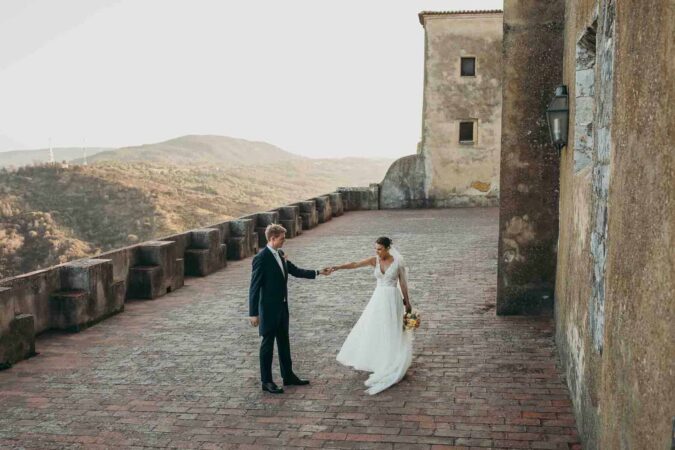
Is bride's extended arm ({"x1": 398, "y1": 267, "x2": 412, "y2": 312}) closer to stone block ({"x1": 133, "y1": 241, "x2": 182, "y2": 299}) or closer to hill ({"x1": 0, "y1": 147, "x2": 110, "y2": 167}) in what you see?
stone block ({"x1": 133, "y1": 241, "x2": 182, "y2": 299})

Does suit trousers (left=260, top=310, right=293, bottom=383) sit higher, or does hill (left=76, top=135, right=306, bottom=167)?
hill (left=76, top=135, right=306, bottom=167)

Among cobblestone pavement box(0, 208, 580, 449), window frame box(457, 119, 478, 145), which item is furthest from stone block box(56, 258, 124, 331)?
window frame box(457, 119, 478, 145)

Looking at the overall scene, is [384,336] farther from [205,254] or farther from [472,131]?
[472,131]

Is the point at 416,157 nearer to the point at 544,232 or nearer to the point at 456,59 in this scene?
the point at 456,59

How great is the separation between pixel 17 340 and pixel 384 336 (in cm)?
428

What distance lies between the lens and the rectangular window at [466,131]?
28.4m

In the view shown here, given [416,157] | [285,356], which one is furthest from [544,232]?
[416,157]

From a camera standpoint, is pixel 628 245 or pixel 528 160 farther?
pixel 528 160

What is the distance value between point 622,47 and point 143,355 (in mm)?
6368

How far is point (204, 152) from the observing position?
491 feet

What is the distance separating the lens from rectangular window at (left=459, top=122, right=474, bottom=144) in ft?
93.3

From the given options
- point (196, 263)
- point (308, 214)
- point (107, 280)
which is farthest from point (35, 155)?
point (107, 280)

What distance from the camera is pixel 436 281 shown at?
1229cm

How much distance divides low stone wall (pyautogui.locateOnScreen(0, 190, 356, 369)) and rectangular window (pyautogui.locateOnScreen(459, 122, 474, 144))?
13.0 meters
